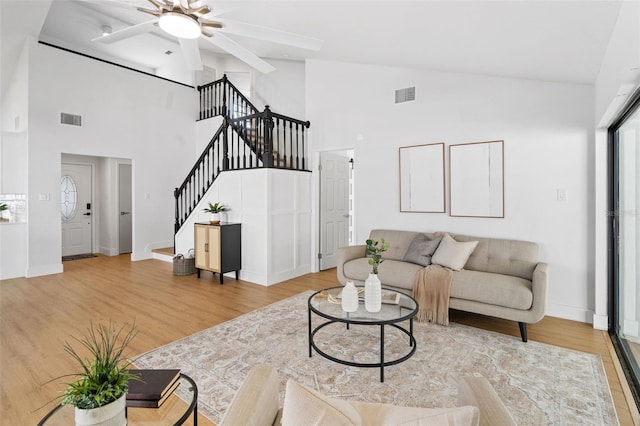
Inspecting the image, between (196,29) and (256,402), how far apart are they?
8.09 feet

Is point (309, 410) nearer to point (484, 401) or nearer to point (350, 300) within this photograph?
point (484, 401)

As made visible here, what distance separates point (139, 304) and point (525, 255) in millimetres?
4452

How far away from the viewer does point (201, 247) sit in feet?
16.7

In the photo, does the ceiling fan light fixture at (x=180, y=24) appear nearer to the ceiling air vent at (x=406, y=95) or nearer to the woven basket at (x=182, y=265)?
the ceiling air vent at (x=406, y=95)

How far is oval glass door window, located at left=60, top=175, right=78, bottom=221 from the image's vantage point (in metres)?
7.06

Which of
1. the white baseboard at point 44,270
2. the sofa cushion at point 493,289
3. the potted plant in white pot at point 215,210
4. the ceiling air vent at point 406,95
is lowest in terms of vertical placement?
the white baseboard at point 44,270

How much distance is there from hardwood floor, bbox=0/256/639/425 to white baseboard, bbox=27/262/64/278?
159 mm

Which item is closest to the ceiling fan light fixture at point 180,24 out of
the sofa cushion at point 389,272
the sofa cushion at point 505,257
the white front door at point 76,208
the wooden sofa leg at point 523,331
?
the sofa cushion at point 389,272

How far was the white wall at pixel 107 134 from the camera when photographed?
5.43m

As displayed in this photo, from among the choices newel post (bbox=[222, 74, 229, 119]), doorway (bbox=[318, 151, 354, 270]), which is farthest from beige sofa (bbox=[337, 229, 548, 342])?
newel post (bbox=[222, 74, 229, 119])

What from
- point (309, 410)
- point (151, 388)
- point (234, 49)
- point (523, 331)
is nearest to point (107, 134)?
point (234, 49)

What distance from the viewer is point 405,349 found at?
109 inches

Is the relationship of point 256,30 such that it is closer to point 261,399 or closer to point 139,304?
point 261,399

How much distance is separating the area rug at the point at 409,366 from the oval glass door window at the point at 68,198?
6075 millimetres
